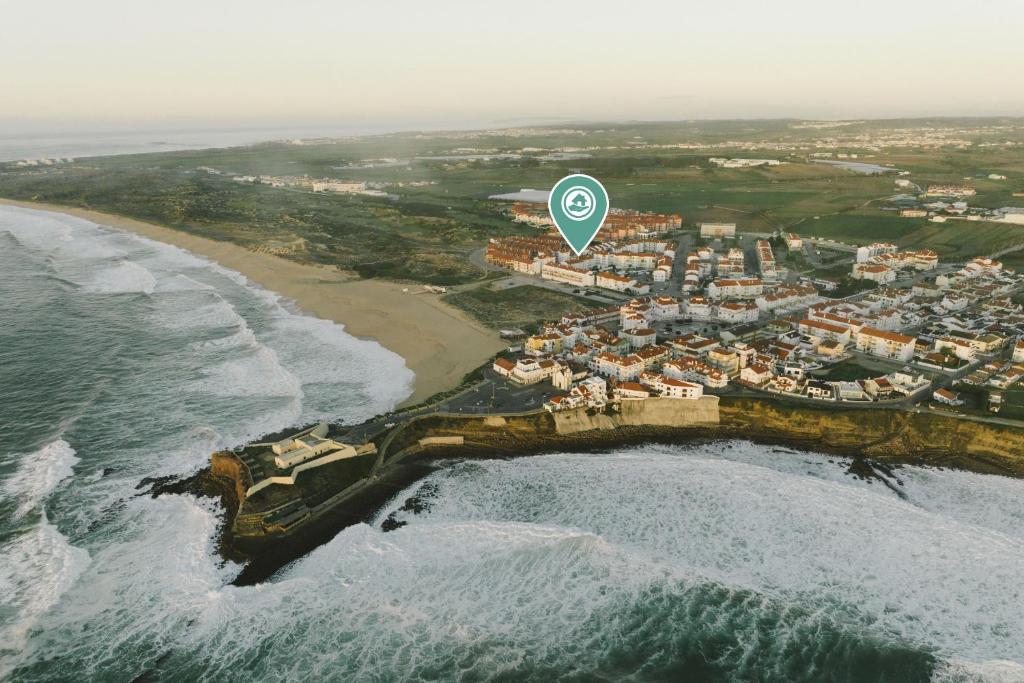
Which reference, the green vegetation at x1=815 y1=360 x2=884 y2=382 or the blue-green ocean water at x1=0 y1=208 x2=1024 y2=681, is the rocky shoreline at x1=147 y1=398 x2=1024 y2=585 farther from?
the green vegetation at x1=815 y1=360 x2=884 y2=382

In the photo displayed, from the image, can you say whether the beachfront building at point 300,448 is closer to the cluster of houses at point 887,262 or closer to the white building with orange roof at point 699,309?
the white building with orange roof at point 699,309

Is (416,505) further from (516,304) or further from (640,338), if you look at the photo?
(516,304)

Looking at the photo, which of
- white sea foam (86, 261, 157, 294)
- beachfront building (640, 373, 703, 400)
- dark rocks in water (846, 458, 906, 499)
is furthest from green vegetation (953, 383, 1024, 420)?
white sea foam (86, 261, 157, 294)

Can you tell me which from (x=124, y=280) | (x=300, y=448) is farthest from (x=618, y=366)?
(x=124, y=280)

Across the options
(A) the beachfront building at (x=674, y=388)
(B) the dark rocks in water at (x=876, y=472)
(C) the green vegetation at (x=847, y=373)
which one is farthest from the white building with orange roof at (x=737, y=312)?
(B) the dark rocks in water at (x=876, y=472)

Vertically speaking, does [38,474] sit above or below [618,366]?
below

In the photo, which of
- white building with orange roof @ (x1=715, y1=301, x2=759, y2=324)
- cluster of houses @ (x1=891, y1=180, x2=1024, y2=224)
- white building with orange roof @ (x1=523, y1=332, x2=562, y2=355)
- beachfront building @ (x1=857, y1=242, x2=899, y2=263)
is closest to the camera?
white building with orange roof @ (x1=523, y1=332, x2=562, y2=355)
